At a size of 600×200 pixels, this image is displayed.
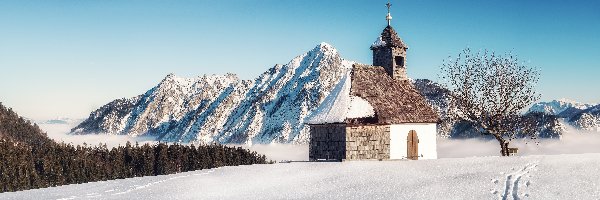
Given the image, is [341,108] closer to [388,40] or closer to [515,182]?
[388,40]

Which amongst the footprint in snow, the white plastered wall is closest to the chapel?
the white plastered wall

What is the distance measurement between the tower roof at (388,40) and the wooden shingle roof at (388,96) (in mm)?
2291

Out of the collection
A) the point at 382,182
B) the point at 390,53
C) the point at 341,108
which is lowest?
the point at 382,182

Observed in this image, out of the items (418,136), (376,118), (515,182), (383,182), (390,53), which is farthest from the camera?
(390,53)

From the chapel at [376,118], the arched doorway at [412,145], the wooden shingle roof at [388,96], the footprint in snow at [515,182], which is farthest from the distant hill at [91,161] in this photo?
the footprint in snow at [515,182]

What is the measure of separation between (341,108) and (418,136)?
23.3ft

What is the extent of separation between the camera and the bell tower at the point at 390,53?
161 feet

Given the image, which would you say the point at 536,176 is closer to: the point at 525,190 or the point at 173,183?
the point at 525,190

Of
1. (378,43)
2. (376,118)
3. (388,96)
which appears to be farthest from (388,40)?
(376,118)

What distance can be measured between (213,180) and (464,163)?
1594cm

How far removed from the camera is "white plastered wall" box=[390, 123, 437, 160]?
43062 mm

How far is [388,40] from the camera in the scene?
4925 cm

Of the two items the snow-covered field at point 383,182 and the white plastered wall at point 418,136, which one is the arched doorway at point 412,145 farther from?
the snow-covered field at point 383,182

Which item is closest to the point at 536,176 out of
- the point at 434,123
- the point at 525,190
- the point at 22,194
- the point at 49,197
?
the point at 525,190
